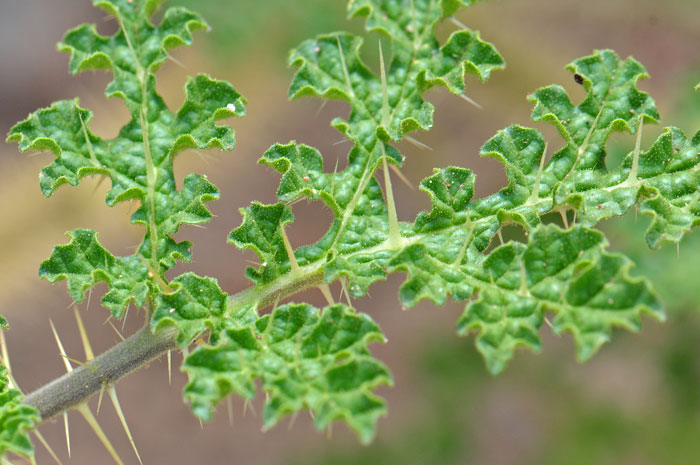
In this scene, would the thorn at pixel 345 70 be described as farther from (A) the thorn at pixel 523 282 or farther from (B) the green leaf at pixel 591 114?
(A) the thorn at pixel 523 282

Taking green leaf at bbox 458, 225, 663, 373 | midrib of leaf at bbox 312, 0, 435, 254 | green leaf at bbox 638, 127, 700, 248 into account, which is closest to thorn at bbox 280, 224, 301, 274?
midrib of leaf at bbox 312, 0, 435, 254

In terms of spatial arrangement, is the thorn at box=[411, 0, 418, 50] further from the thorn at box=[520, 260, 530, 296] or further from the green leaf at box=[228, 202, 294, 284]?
the thorn at box=[520, 260, 530, 296]

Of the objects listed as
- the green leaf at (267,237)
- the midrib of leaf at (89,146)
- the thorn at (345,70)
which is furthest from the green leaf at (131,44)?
the green leaf at (267,237)

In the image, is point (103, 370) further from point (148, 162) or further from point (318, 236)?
point (318, 236)

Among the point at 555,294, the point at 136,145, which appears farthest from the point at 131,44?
the point at 555,294

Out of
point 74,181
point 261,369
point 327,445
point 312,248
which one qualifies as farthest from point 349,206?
point 327,445
